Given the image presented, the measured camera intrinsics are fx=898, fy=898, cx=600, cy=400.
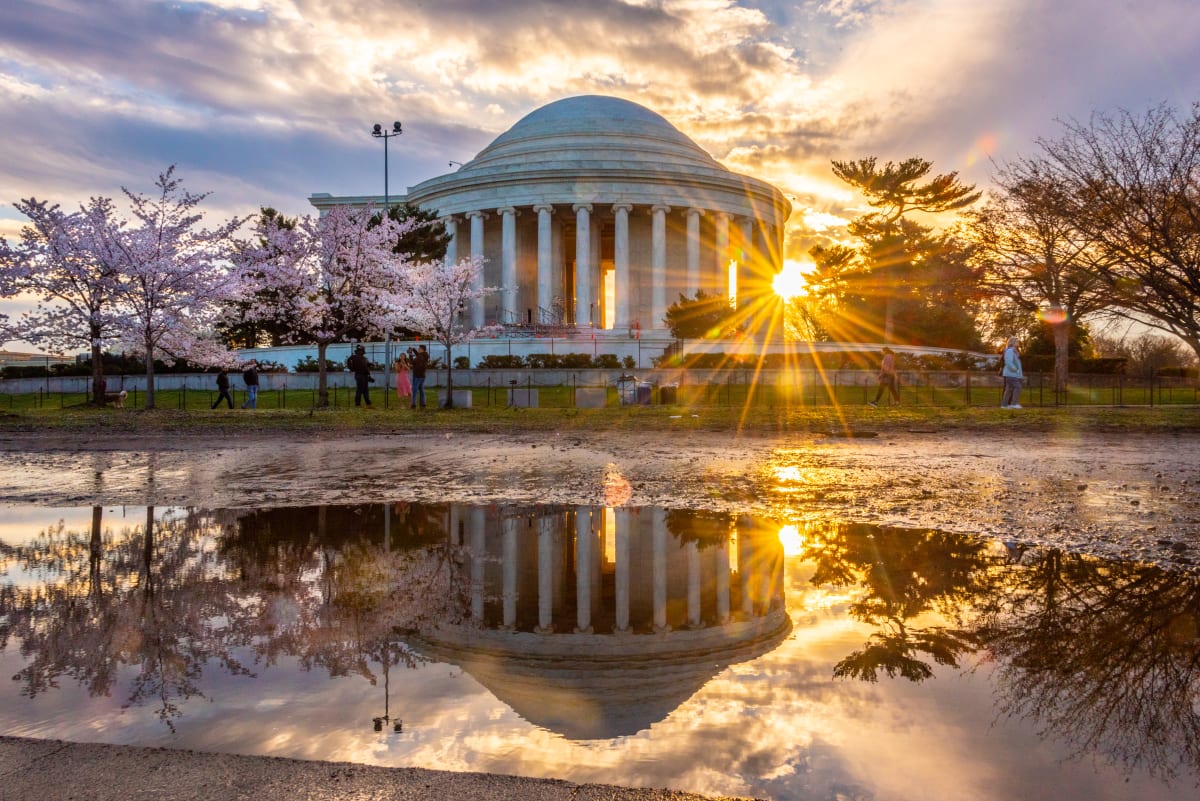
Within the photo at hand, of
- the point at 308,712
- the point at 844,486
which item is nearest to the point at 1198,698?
the point at 308,712

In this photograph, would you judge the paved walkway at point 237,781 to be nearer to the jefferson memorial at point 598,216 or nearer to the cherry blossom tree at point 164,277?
the cherry blossom tree at point 164,277

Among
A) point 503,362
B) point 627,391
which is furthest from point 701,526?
point 503,362

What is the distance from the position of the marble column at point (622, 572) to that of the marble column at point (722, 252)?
6040cm

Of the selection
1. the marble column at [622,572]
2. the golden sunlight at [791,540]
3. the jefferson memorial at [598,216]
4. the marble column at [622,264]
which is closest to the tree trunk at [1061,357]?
the jefferson memorial at [598,216]

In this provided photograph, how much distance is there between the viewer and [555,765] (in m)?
3.72

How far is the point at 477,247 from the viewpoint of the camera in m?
64.4

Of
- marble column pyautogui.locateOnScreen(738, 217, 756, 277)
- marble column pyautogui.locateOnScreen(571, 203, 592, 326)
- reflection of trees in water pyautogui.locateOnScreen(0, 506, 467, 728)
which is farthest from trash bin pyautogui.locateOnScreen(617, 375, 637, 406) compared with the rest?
marble column pyautogui.locateOnScreen(738, 217, 756, 277)

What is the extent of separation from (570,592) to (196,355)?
108 ft

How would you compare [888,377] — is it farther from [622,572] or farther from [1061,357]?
[622,572]

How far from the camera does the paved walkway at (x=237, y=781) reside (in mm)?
3398

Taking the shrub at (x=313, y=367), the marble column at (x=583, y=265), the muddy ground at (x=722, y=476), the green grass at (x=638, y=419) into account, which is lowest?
the muddy ground at (x=722, y=476)

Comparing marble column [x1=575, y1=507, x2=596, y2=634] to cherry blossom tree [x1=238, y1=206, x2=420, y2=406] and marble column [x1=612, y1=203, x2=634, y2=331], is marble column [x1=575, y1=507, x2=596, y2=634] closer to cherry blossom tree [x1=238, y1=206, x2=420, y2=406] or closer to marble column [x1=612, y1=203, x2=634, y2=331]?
cherry blossom tree [x1=238, y1=206, x2=420, y2=406]

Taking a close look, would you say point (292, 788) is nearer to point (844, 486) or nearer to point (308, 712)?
point (308, 712)

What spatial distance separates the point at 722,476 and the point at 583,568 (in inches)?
250
